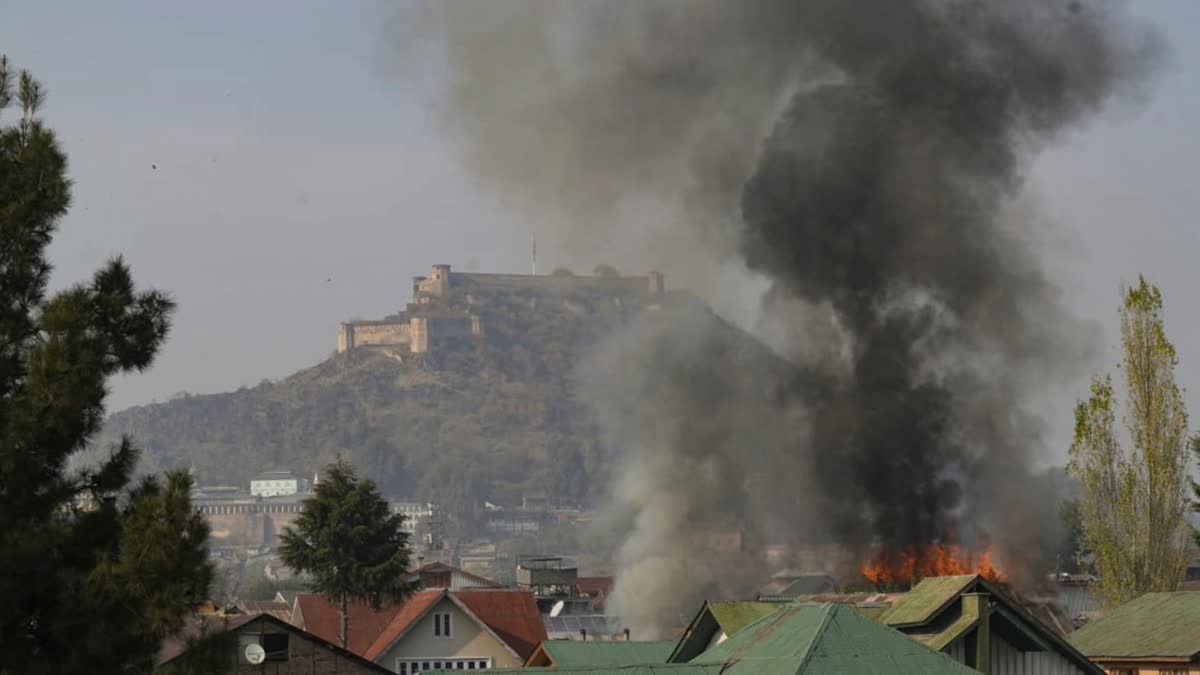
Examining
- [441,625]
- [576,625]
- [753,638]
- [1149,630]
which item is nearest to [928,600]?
[753,638]

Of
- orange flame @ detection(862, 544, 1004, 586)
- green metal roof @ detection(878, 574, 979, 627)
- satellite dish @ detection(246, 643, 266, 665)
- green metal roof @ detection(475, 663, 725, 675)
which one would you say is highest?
orange flame @ detection(862, 544, 1004, 586)

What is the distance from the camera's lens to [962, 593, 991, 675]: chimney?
3997cm

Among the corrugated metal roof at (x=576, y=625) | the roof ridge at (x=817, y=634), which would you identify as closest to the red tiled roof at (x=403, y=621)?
the corrugated metal roof at (x=576, y=625)

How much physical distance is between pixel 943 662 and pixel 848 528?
7799cm

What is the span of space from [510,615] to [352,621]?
9500 mm

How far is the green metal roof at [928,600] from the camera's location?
133ft

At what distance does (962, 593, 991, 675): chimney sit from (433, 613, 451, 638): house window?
49.6 meters

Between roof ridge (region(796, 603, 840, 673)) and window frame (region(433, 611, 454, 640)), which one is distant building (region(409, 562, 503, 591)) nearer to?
window frame (region(433, 611, 454, 640))

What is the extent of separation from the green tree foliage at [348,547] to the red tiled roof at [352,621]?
3.29 feet

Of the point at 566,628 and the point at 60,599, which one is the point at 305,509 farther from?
the point at 60,599

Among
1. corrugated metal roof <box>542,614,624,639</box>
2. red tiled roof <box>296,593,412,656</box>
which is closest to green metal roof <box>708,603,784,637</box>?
red tiled roof <box>296,593,412,656</box>

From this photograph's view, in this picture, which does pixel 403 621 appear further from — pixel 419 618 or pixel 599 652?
pixel 599 652

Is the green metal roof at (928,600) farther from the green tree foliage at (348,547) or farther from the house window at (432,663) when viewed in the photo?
the green tree foliage at (348,547)

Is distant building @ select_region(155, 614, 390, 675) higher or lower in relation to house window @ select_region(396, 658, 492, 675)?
lower
